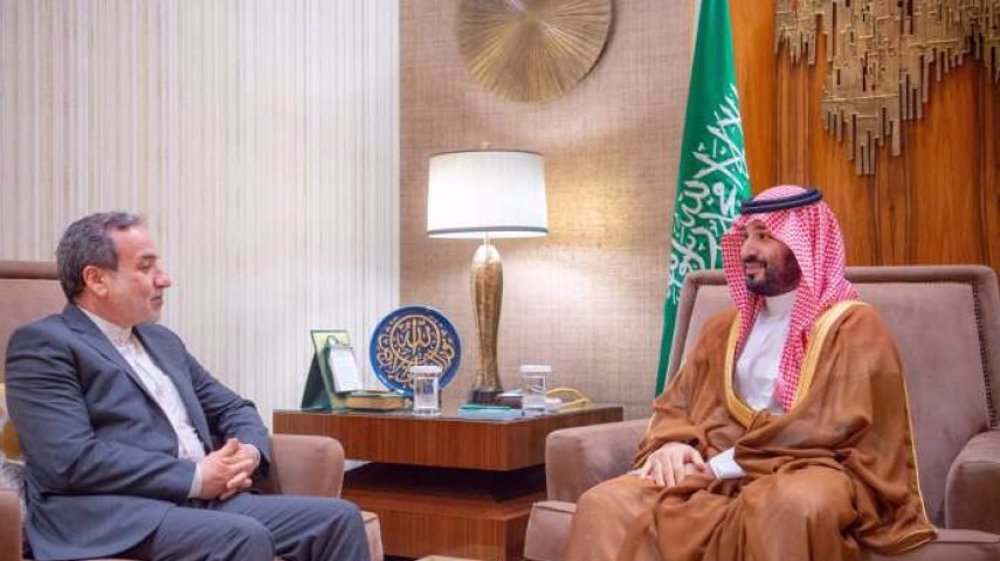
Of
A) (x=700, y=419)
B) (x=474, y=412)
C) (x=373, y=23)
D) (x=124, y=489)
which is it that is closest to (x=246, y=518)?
(x=124, y=489)

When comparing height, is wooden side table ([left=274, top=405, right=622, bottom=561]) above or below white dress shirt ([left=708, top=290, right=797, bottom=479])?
below

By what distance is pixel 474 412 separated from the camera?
11.1 ft

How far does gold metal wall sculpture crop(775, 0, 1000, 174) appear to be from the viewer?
3297 millimetres

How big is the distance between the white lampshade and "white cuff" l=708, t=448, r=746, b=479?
1.31 m

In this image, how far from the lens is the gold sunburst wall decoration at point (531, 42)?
3971 millimetres

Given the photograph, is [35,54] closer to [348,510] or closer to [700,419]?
[348,510]

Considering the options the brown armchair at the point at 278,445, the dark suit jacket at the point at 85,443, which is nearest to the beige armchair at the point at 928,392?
the brown armchair at the point at 278,445

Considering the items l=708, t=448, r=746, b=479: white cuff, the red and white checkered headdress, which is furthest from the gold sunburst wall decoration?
l=708, t=448, r=746, b=479: white cuff

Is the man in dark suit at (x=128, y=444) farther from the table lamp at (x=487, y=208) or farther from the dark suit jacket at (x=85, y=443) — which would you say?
the table lamp at (x=487, y=208)

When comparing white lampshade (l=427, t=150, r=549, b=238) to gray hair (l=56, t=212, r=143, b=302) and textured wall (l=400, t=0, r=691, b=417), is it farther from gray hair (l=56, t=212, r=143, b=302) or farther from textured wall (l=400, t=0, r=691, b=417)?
gray hair (l=56, t=212, r=143, b=302)

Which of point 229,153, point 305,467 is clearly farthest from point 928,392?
point 229,153

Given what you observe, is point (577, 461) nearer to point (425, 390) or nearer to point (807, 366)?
point (807, 366)

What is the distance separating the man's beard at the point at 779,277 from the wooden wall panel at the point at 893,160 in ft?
3.33

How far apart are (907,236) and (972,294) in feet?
2.65
